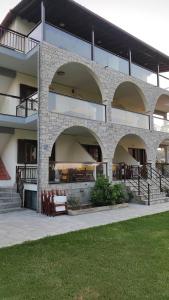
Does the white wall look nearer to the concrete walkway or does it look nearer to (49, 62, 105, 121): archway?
(49, 62, 105, 121): archway

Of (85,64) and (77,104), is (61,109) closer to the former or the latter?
(77,104)

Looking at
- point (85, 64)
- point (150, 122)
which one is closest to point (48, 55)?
point (85, 64)

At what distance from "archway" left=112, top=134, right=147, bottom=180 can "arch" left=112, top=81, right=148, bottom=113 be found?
8.35 ft

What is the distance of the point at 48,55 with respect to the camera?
13.1 meters

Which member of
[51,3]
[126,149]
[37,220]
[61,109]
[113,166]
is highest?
[51,3]

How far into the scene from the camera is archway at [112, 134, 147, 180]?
16486mm

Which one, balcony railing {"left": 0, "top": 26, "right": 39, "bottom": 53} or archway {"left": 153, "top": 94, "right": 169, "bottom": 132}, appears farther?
archway {"left": 153, "top": 94, "right": 169, "bottom": 132}

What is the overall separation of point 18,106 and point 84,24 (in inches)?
269

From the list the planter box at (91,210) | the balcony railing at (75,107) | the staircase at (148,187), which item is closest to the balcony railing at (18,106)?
the balcony railing at (75,107)

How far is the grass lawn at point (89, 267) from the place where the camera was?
4324mm

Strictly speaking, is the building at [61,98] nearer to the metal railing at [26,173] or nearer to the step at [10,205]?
the metal railing at [26,173]

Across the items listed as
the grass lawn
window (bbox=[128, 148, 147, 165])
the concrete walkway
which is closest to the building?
the concrete walkway

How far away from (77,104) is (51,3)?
5.50 metres

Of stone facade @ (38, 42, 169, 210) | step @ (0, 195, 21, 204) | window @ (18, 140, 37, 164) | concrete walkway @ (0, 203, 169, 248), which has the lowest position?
concrete walkway @ (0, 203, 169, 248)
